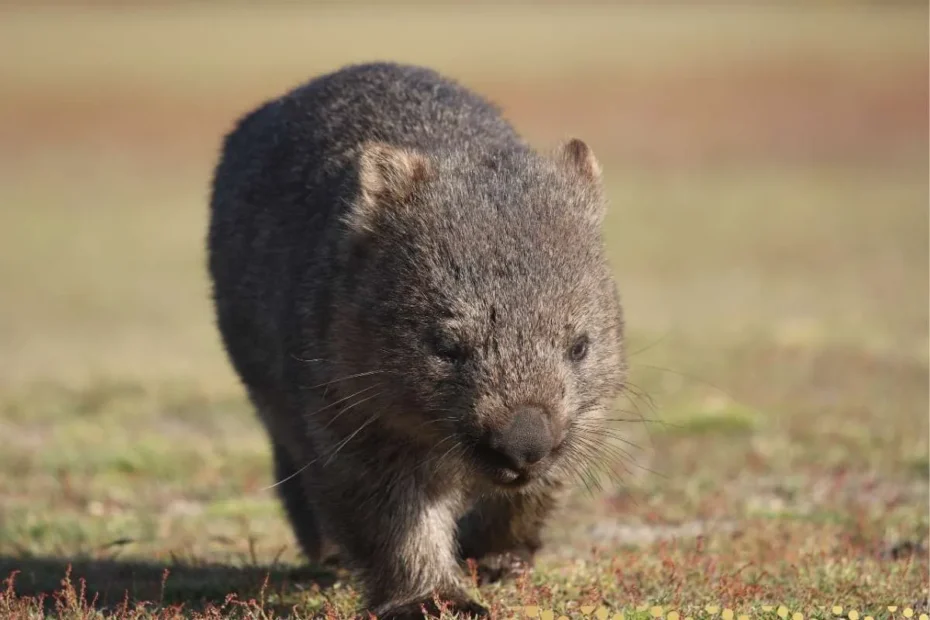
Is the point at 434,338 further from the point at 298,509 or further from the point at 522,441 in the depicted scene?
the point at 298,509

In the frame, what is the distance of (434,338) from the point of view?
4906mm

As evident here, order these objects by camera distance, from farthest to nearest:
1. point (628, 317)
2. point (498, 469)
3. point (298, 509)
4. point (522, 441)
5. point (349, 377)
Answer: point (628, 317) < point (298, 509) < point (349, 377) < point (498, 469) < point (522, 441)

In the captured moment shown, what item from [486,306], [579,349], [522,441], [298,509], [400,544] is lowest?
[298,509]

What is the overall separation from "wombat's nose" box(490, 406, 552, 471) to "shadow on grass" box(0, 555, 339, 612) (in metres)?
1.53

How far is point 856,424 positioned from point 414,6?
46.3 m

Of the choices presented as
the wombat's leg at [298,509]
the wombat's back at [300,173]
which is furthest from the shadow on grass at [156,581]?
the wombat's back at [300,173]

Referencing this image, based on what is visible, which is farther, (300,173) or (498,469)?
(300,173)

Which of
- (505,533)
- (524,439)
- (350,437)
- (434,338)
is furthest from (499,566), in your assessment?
(524,439)

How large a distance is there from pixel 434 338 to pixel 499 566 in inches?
56.9

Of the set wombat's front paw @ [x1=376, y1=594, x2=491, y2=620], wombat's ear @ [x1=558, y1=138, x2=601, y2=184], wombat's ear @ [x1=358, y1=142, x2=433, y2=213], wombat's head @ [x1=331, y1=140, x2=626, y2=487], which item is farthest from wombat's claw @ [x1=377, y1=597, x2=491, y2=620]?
wombat's ear @ [x1=558, y1=138, x2=601, y2=184]

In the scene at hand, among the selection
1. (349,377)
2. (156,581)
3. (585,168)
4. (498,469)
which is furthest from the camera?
(156,581)

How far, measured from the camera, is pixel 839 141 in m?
29.5

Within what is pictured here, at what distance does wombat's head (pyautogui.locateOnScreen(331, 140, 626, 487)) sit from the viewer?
4.70 metres

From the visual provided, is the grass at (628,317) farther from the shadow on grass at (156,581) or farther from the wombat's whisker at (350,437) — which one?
the wombat's whisker at (350,437)
